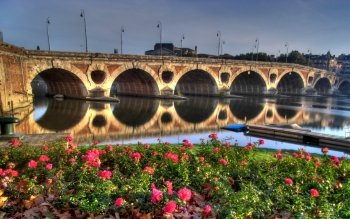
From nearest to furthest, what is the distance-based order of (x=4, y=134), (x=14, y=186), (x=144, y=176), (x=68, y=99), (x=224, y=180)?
(x=14, y=186) < (x=144, y=176) < (x=224, y=180) < (x=4, y=134) < (x=68, y=99)

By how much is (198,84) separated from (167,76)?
15375 millimetres

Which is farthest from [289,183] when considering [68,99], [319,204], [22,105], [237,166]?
[68,99]

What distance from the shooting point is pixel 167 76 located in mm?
68188

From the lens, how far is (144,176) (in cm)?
743

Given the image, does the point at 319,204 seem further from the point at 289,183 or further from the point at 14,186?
the point at 14,186

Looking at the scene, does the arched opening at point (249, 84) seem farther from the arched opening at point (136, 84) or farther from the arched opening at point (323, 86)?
the arched opening at point (323, 86)

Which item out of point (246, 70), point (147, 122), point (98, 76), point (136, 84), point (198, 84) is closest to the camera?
point (147, 122)

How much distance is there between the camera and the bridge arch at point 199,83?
240 ft

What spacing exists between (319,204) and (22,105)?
135 ft

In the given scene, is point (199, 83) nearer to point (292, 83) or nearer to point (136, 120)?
point (292, 83)

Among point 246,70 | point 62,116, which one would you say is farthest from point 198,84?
point 62,116

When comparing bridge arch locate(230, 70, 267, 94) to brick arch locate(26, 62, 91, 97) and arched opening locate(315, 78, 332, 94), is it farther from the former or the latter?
brick arch locate(26, 62, 91, 97)

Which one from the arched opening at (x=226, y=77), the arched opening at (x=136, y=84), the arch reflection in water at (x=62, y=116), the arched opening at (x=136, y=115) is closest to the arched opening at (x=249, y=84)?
the arched opening at (x=226, y=77)

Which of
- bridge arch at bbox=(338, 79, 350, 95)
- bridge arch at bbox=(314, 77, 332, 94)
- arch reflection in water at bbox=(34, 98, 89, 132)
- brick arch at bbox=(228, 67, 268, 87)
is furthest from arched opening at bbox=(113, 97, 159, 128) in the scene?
bridge arch at bbox=(338, 79, 350, 95)
